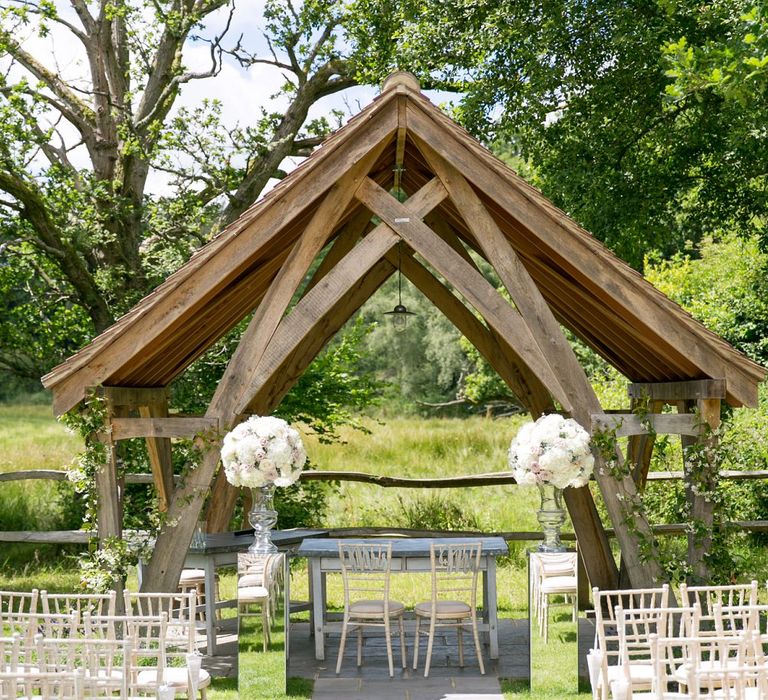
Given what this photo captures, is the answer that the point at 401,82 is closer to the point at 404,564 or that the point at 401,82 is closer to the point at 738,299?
the point at 404,564

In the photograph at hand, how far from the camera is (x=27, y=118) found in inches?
448

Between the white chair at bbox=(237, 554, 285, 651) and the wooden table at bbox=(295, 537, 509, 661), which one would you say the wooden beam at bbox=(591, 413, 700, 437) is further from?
the white chair at bbox=(237, 554, 285, 651)

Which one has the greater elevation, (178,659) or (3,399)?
(3,399)

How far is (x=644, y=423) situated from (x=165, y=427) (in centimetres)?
330

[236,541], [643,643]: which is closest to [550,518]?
[643,643]

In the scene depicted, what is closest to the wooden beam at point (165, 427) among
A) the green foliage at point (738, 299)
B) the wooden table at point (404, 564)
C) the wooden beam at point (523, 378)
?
the wooden table at point (404, 564)

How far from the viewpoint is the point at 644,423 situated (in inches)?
262

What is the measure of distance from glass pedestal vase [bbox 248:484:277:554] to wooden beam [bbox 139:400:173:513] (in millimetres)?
2002

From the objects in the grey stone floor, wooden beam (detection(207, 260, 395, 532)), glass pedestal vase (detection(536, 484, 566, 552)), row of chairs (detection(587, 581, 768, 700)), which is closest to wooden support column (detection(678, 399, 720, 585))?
Answer: glass pedestal vase (detection(536, 484, 566, 552))

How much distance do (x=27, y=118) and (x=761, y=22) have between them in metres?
8.12

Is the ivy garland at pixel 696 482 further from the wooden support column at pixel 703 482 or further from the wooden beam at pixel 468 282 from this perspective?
the wooden beam at pixel 468 282

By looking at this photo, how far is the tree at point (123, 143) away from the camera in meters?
11.8

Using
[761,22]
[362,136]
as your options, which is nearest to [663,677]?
[362,136]

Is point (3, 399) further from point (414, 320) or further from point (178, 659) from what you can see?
point (178, 659)
